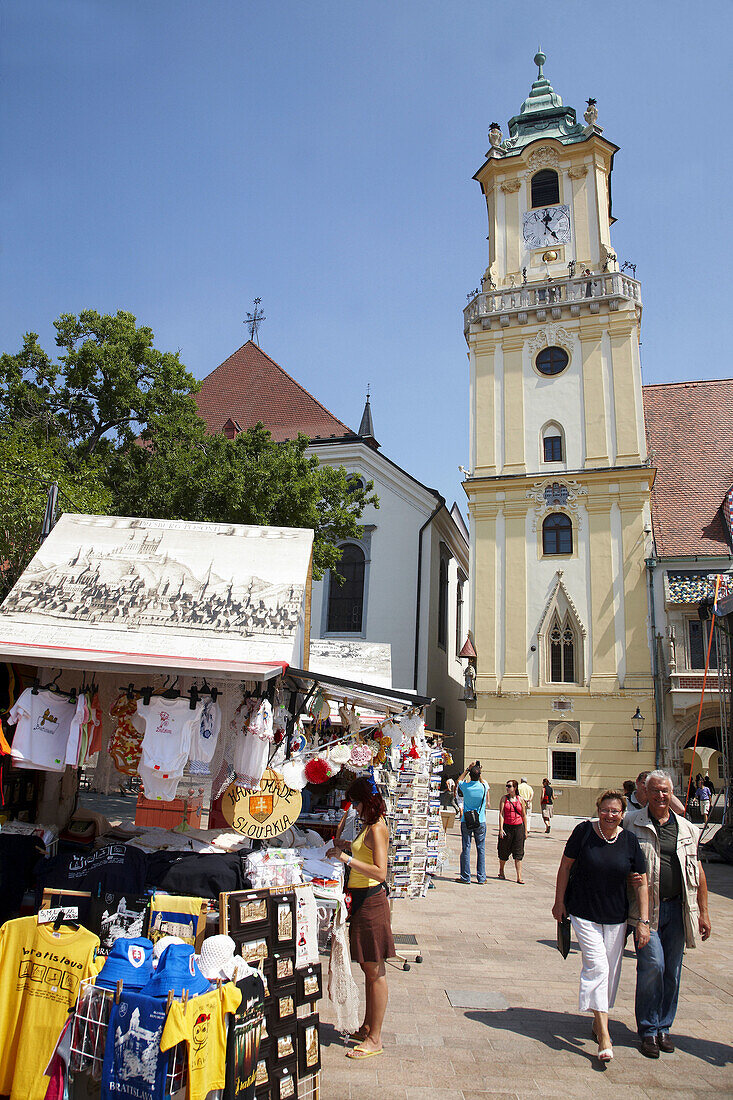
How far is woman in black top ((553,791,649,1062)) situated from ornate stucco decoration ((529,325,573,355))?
939 inches

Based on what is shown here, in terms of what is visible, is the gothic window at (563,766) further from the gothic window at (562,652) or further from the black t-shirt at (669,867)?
the black t-shirt at (669,867)

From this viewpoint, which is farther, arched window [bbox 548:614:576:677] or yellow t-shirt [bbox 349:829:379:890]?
arched window [bbox 548:614:576:677]

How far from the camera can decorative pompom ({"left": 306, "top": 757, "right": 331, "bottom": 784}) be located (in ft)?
23.8

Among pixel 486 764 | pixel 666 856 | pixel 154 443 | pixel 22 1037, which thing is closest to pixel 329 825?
pixel 666 856

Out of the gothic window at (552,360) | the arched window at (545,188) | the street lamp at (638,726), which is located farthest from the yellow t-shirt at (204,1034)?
the arched window at (545,188)

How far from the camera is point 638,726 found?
23281 mm

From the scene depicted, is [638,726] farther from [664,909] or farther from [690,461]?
[664,909]

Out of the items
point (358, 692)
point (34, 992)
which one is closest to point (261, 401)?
point (358, 692)

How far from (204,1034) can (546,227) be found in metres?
29.8

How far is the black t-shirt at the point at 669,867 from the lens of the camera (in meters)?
5.53

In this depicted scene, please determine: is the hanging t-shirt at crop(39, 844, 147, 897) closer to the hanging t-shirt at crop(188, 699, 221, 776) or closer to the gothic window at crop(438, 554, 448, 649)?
the hanging t-shirt at crop(188, 699, 221, 776)

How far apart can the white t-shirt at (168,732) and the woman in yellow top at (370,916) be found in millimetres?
1663

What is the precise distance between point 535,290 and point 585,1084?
26.5 metres

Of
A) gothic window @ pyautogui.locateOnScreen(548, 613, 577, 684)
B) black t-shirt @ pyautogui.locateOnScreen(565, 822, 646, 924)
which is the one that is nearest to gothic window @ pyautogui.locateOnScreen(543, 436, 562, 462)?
gothic window @ pyautogui.locateOnScreen(548, 613, 577, 684)
